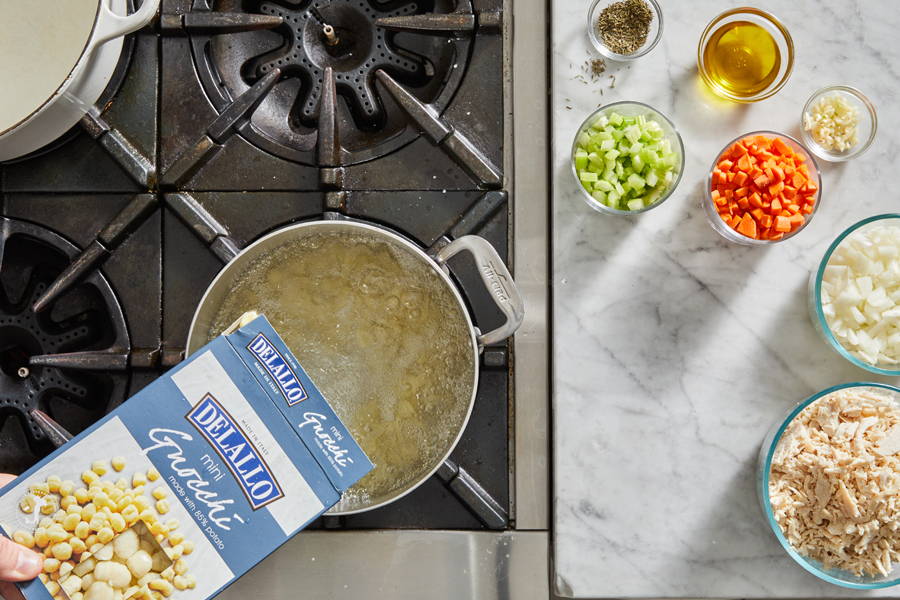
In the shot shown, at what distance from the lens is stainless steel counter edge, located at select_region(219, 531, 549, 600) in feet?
2.72

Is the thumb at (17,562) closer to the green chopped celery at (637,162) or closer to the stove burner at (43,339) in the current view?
the stove burner at (43,339)

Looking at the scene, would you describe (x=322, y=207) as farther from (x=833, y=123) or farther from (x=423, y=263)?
(x=833, y=123)

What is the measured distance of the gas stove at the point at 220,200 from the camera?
0.84m

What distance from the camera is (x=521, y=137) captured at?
862 millimetres

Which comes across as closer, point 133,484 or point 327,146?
point 133,484

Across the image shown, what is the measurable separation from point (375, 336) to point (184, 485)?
0.85 feet

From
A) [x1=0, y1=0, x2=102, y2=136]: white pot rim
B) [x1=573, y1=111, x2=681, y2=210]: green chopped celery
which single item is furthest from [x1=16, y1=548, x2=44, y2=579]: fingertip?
[x1=573, y1=111, x2=681, y2=210]: green chopped celery

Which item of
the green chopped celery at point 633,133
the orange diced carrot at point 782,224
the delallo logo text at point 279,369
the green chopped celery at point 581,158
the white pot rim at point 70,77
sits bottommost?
the delallo logo text at point 279,369

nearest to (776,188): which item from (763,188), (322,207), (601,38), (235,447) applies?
(763,188)

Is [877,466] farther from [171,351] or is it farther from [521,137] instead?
[171,351]

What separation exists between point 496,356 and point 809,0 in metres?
0.57

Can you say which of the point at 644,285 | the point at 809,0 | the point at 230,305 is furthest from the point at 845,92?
the point at 230,305

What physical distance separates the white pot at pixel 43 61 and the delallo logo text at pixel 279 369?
0.40 meters

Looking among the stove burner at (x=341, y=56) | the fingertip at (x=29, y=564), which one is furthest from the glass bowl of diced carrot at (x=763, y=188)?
the fingertip at (x=29, y=564)
